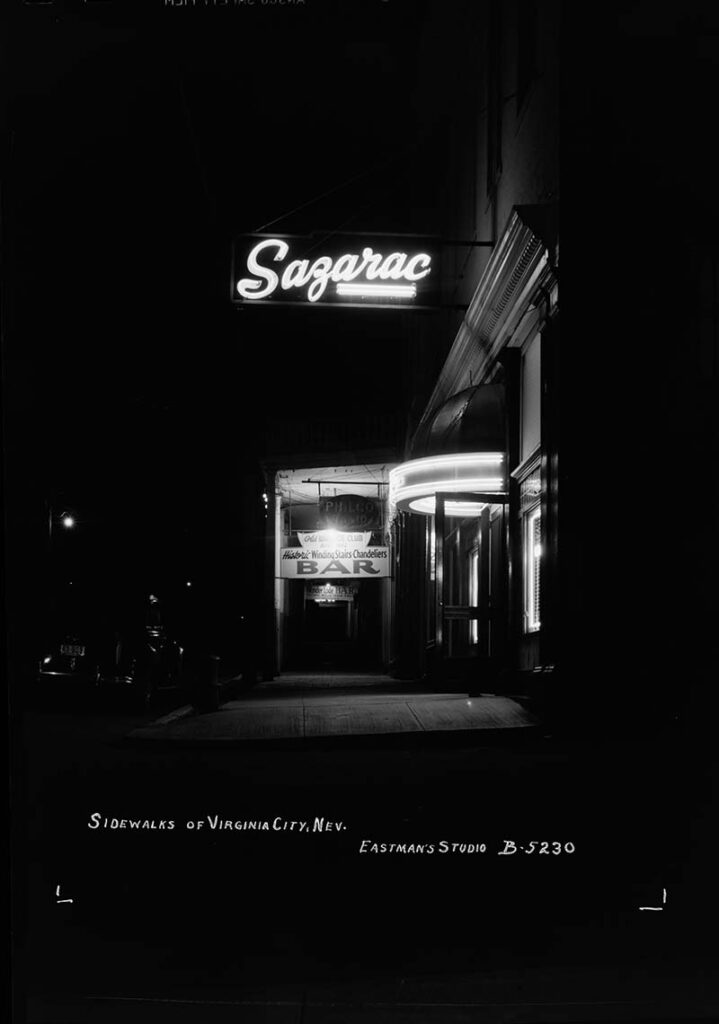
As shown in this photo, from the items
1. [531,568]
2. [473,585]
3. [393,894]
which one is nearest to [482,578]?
[531,568]

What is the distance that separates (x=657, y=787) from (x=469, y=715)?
336cm

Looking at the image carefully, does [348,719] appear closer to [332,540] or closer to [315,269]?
[315,269]

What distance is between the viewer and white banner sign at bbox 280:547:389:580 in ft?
59.1

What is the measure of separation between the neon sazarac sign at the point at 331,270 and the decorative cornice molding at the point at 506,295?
2.54 feet

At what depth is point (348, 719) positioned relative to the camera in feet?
29.7

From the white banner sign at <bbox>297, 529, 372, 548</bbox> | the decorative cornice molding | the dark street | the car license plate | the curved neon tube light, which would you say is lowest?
the dark street

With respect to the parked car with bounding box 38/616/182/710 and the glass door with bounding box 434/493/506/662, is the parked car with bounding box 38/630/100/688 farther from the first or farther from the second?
the glass door with bounding box 434/493/506/662

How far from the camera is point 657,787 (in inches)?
220

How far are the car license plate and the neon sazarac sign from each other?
308 inches

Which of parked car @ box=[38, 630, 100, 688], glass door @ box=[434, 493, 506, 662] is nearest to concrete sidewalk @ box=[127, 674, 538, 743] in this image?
glass door @ box=[434, 493, 506, 662]

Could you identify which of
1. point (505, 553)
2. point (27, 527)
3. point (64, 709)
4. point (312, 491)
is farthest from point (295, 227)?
point (27, 527)

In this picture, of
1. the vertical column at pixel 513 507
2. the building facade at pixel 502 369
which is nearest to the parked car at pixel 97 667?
the building facade at pixel 502 369

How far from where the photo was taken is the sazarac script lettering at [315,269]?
998cm

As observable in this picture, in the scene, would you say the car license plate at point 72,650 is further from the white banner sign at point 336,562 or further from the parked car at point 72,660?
the white banner sign at point 336,562
